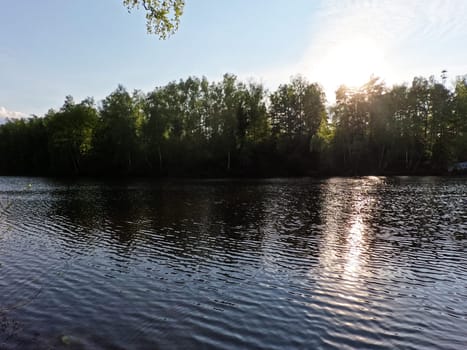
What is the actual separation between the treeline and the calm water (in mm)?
67102

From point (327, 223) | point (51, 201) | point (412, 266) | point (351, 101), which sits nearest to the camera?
point (412, 266)

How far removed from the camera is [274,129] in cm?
10956

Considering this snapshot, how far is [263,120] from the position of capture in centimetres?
10431

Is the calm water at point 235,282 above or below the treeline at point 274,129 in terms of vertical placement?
below

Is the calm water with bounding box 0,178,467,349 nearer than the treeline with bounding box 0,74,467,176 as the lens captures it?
Yes

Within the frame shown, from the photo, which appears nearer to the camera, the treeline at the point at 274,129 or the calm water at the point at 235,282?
the calm water at the point at 235,282

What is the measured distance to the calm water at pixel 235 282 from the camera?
10.3 m

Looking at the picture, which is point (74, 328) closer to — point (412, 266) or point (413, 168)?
point (412, 266)

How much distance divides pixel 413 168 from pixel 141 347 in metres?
99.7

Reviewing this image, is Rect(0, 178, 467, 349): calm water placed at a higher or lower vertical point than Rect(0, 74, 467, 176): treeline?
lower

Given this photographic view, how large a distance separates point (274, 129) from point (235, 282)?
9721 cm

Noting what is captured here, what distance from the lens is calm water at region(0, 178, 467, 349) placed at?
10.3 metres

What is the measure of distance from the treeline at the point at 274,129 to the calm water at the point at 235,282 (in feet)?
220

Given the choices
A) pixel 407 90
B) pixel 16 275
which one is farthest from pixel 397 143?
pixel 16 275
